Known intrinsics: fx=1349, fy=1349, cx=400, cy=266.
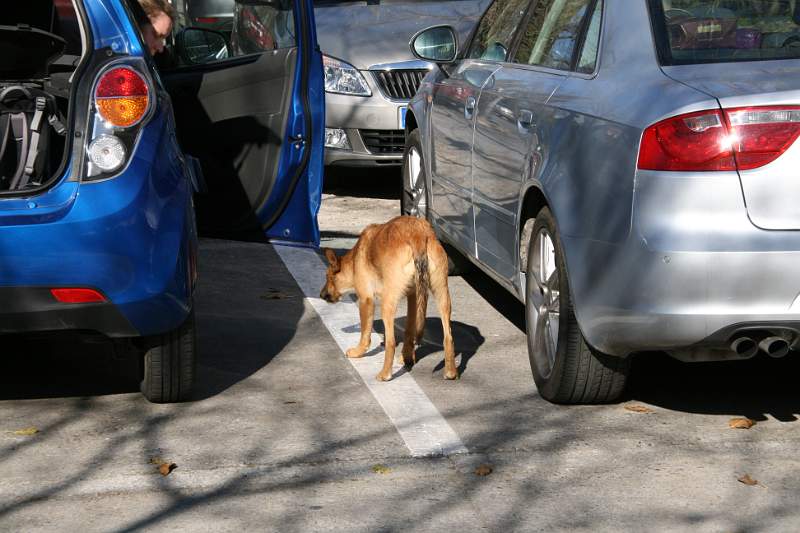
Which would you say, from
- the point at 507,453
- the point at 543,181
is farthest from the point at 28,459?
the point at 543,181

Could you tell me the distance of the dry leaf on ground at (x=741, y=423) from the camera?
16.1ft

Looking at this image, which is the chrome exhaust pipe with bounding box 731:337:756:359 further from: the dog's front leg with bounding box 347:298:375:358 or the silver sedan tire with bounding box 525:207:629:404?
the dog's front leg with bounding box 347:298:375:358

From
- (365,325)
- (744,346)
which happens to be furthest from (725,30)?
(365,325)

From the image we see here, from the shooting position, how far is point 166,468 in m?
4.46

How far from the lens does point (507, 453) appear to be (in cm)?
465

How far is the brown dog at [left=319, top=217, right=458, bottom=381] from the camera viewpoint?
18.0 ft

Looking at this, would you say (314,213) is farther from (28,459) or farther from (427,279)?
(28,459)

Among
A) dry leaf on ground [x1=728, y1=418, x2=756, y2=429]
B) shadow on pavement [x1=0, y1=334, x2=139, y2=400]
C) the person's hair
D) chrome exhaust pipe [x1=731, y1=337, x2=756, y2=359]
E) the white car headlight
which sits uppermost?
the person's hair

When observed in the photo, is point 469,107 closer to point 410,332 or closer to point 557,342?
point 410,332

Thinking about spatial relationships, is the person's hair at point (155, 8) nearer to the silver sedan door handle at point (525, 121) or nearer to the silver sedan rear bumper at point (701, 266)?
the silver sedan door handle at point (525, 121)

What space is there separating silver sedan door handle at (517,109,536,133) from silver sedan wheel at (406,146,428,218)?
2118mm

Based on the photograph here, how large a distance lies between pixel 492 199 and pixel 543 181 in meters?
0.83

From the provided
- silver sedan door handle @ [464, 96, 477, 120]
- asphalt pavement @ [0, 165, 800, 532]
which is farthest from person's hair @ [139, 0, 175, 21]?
silver sedan door handle @ [464, 96, 477, 120]

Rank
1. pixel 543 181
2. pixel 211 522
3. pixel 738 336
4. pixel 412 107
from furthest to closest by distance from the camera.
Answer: pixel 412 107
pixel 543 181
pixel 738 336
pixel 211 522
